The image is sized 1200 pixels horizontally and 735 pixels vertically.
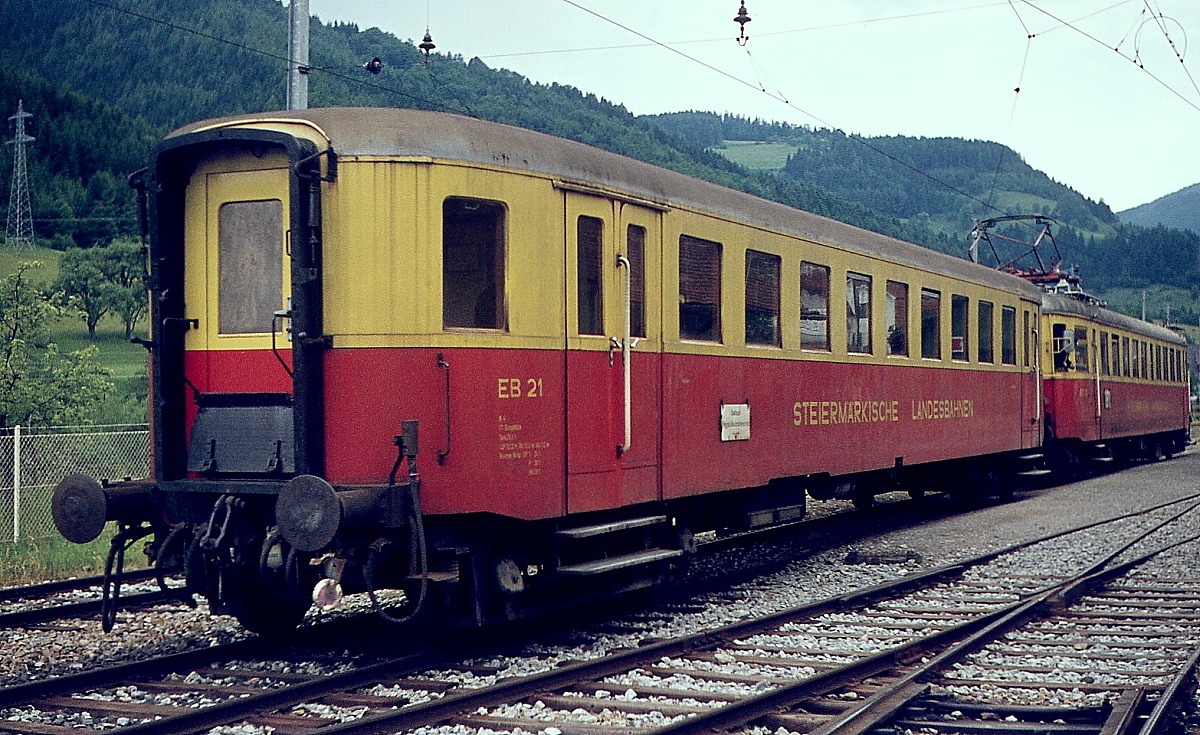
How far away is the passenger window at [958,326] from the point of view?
14.8m

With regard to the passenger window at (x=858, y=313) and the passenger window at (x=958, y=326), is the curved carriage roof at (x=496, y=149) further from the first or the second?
the passenger window at (x=958, y=326)

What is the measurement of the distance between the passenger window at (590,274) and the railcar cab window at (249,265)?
6.13ft

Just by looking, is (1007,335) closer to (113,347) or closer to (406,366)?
(406,366)

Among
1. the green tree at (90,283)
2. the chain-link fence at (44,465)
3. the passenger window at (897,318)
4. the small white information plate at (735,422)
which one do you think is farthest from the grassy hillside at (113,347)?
the small white information plate at (735,422)

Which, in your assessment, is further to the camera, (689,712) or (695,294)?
(695,294)

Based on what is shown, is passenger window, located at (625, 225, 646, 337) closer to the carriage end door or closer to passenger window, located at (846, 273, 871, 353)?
the carriage end door

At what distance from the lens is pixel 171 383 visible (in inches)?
291

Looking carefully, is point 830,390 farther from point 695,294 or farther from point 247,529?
point 247,529

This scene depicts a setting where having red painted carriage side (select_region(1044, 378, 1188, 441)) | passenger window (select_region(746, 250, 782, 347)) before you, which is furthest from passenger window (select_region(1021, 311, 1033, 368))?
passenger window (select_region(746, 250, 782, 347))

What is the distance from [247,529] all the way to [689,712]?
8.71 ft

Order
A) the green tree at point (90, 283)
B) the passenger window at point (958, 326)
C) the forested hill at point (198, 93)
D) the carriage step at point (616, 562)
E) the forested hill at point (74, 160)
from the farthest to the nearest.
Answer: the forested hill at point (198, 93) → the forested hill at point (74, 160) → the green tree at point (90, 283) → the passenger window at point (958, 326) → the carriage step at point (616, 562)

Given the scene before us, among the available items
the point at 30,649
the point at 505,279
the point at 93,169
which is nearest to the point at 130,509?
the point at 30,649

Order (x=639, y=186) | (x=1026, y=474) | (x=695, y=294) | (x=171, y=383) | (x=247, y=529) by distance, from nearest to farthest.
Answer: (x=247, y=529) → (x=171, y=383) → (x=639, y=186) → (x=695, y=294) → (x=1026, y=474)

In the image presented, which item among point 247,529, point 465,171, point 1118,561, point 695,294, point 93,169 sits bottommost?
point 1118,561
